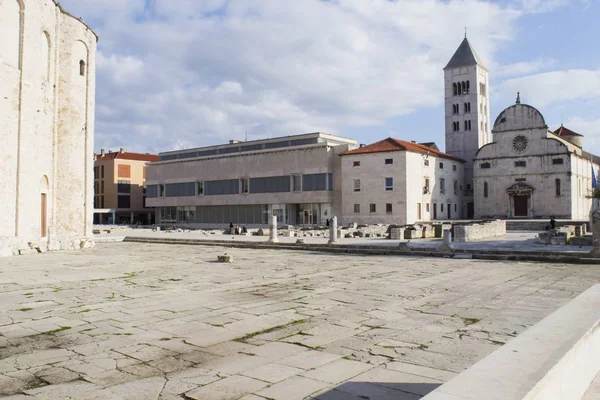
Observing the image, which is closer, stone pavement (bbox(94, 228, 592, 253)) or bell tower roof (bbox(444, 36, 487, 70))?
stone pavement (bbox(94, 228, 592, 253))

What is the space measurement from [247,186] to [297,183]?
784 centimetres

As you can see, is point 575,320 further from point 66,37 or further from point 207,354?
Result: point 66,37

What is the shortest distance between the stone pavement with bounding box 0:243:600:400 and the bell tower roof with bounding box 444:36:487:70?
6306cm

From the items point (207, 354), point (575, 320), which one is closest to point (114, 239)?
point (207, 354)

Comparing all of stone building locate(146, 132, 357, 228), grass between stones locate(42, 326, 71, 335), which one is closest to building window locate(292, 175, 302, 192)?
stone building locate(146, 132, 357, 228)

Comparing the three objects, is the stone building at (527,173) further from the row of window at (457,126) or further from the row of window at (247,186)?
the row of window at (247,186)

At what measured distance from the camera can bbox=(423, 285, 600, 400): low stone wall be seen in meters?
2.95

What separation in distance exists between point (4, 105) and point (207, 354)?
1989 cm

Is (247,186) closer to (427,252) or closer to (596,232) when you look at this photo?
(427,252)

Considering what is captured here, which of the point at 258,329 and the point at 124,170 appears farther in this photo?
the point at 124,170

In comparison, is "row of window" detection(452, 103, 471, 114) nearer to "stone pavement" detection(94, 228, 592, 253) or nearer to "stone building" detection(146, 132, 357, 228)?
"stone building" detection(146, 132, 357, 228)

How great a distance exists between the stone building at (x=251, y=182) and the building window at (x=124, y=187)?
7361 millimetres

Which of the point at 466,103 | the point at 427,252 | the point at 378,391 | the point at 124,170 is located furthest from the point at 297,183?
the point at 378,391

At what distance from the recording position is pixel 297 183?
56.6 metres
